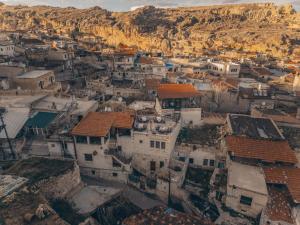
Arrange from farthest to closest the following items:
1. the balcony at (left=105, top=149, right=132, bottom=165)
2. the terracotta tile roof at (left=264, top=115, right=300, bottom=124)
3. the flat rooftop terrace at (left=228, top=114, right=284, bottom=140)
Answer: the terracotta tile roof at (left=264, top=115, right=300, bottom=124)
the flat rooftop terrace at (left=228, top=114, right=284, bottom=140)
the balcony at (left=105, top=149, right=132, bottom=165)

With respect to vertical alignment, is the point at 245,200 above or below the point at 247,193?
below

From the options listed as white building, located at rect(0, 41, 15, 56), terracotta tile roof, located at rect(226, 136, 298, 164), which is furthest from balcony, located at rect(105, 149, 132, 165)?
white building, located at rect(0, 41, 15, 56)

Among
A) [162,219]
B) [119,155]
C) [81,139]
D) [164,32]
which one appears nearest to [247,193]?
[162,219]

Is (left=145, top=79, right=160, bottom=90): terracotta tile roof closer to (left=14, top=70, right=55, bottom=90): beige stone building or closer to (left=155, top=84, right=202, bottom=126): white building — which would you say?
(left=155, top=84, right=202, bottom=126): white building

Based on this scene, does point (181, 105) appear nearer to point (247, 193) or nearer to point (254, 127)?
point (254, 127)

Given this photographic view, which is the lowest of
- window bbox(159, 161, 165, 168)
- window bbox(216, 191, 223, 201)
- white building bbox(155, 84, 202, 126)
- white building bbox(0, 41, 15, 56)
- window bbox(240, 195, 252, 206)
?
window bbox(216, 191, 223, 201)

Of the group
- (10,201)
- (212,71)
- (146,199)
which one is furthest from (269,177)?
(212,71)
